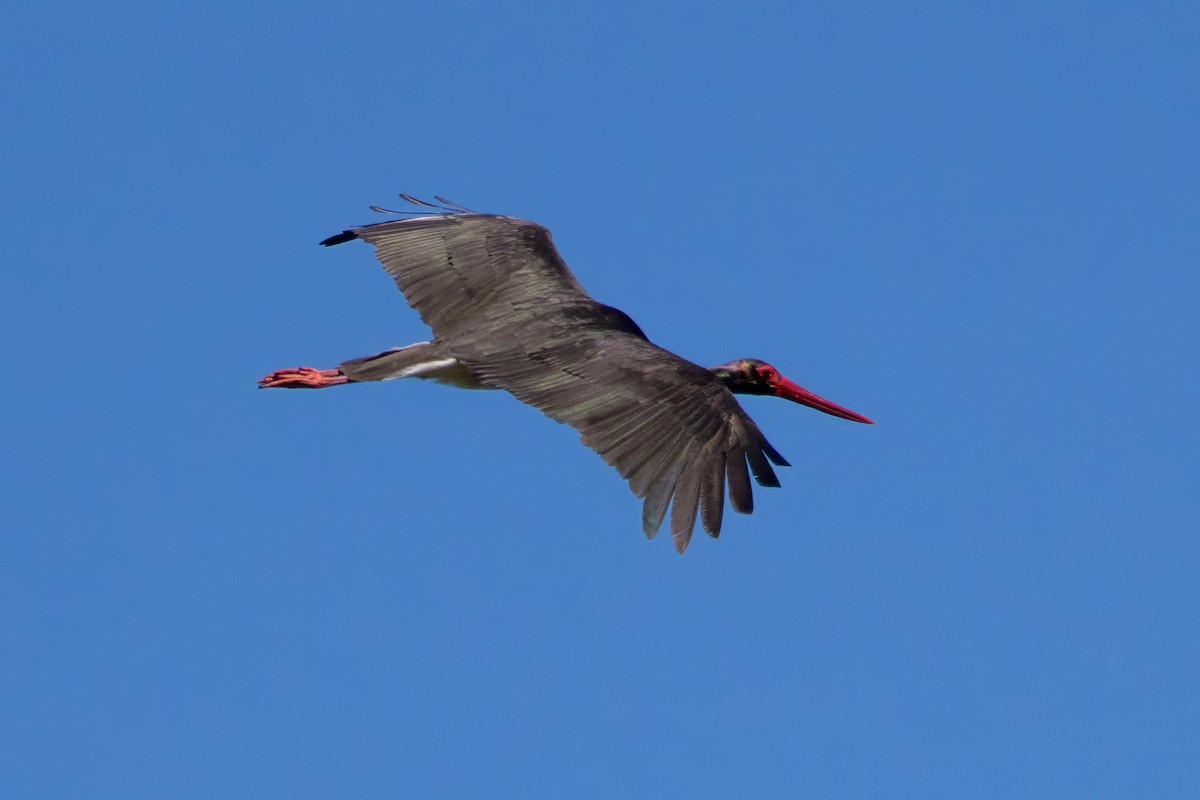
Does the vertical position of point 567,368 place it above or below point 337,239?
below

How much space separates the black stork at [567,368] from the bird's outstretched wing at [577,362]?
11mm

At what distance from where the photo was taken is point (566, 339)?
45.7 feet

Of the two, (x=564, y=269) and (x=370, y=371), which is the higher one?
(x=564, y=269)

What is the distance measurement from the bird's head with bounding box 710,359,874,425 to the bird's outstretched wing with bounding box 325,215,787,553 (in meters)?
2.05

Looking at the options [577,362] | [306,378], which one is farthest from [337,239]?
[577,362]

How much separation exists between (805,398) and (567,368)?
3.96 metres

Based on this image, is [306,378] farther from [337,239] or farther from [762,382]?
[762,382]

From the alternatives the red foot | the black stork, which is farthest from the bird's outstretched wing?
the red foot

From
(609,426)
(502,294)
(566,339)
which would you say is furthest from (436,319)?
(609,426)

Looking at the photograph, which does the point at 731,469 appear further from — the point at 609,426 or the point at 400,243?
the point at 400,243

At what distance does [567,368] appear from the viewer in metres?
13.4

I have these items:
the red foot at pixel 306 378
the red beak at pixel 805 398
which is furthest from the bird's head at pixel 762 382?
the red foot at pixel 306 378

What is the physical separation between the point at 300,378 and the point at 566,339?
10.3ft

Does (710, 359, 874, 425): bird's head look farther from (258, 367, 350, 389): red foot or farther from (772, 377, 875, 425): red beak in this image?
(258, 367, 350, 389): red foot
